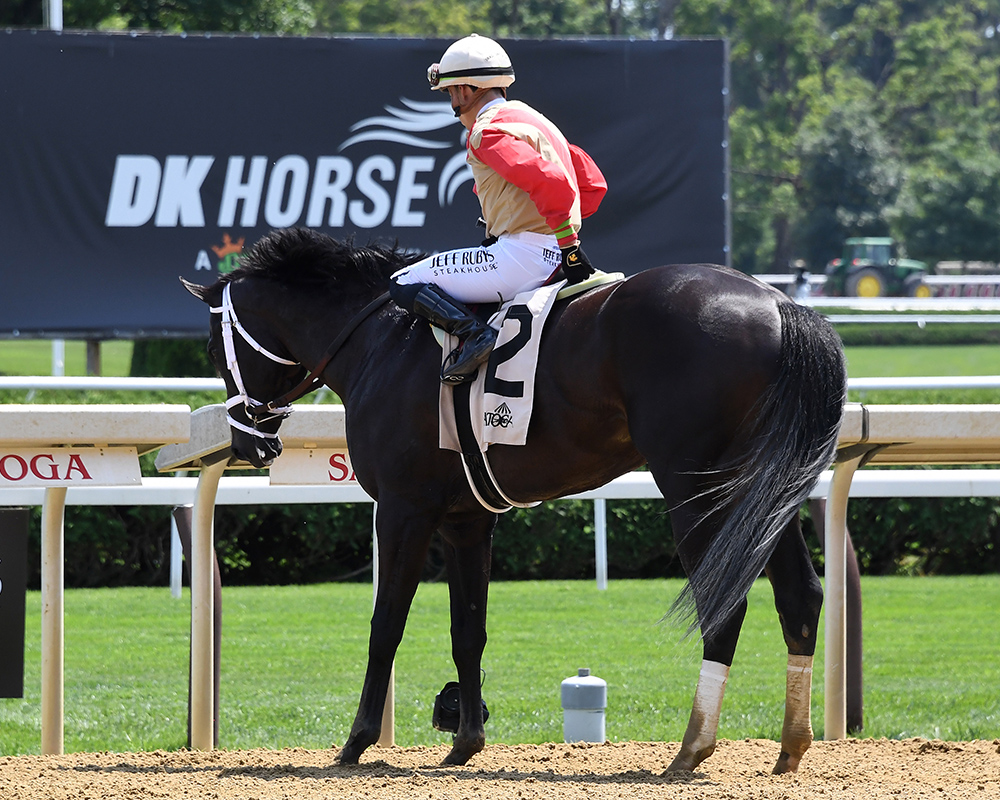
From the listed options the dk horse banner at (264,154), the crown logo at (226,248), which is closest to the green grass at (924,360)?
the dk horse banner at (264,154)

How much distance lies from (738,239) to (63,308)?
39939mm

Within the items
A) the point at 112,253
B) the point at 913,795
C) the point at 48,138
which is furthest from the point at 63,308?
the point at 913,795

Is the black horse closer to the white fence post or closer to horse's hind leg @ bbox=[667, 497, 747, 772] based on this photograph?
horse's hind leg @ bbox=[667, 497, 747, 772]

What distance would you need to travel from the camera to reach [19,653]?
4.38m

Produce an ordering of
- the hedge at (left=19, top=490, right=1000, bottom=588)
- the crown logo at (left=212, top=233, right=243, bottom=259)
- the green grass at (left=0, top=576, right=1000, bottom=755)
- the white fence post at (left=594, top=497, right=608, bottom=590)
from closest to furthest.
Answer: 1. the green grass at (left=0, top=576, right=1000, bottom=755)
2. the white fence post at (left=594, top=497, right=608, bottom=590)
3. the hedge at (left=19, top=490, right=1000, bottom=588)
4. the crown logo at (left=212, top=233, right=243, bottom=259)

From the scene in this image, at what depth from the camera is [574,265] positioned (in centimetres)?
387

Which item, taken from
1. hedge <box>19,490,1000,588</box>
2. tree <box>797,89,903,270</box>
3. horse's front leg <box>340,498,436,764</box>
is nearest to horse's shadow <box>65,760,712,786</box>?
horse's front leg <box>340,498,436,764</box>

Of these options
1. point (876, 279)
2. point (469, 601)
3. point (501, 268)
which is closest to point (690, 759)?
point (469, 601)

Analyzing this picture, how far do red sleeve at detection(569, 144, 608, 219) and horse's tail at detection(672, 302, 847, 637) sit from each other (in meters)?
0.95

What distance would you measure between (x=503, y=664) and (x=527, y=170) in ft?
10.6

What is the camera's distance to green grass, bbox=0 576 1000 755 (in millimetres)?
5055

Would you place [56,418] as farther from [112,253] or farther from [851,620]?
[112,253]

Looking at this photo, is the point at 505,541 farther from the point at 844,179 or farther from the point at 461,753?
the point at 844,179

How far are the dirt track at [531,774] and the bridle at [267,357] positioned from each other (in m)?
1.03
